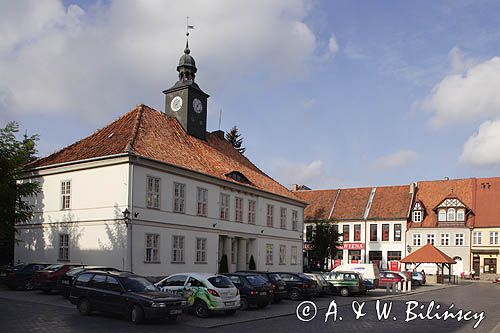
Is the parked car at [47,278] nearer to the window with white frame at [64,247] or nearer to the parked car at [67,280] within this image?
the parked car at [67,280]

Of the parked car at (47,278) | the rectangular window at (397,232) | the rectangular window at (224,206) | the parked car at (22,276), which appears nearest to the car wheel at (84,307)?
the parked car at (47,278)

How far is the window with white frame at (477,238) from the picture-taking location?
209ft

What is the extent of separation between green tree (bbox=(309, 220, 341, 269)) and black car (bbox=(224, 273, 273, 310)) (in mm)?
31417

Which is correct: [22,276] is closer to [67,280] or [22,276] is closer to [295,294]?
[67,280]

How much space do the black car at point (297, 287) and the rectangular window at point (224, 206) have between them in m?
9.41

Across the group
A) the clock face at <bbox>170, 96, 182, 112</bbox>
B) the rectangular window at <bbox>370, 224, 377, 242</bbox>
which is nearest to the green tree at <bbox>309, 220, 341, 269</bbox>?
the rectangular window at <bbox>370, 224, 377, 242</bbox>

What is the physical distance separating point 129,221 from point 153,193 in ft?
8.39

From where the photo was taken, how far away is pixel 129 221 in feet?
94.9

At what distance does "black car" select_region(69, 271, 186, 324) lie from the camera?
17.3 m

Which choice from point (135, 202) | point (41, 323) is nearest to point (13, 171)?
point (135, 202)

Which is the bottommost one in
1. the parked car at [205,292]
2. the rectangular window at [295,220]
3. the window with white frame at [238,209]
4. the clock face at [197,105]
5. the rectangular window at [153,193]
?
the parked car at [205,292]

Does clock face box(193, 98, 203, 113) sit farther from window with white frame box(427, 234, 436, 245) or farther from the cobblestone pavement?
window with white frame box(427, 234, 436, 245)

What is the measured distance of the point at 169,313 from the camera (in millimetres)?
17375

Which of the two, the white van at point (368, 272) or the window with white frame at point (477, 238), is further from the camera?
the window with white frame at point (477, 238)
